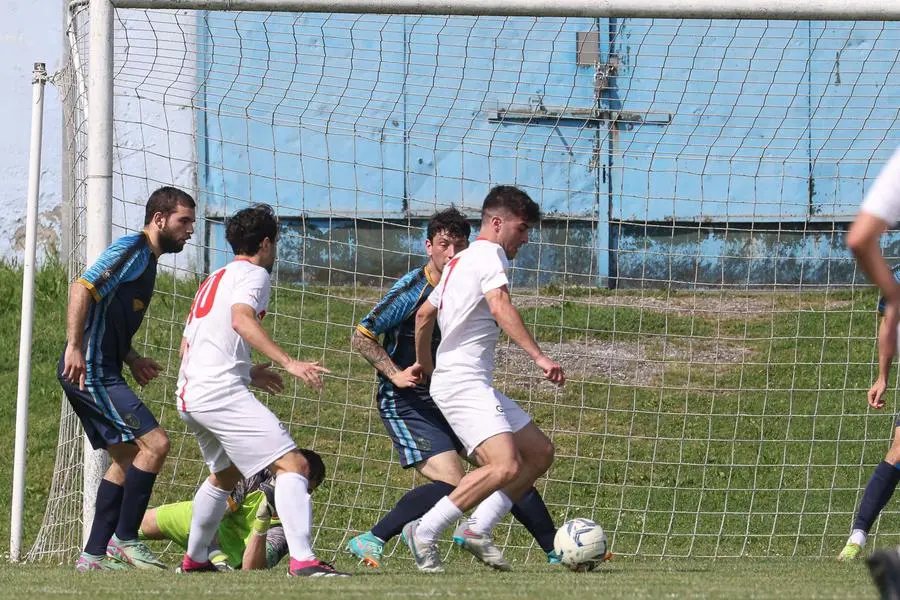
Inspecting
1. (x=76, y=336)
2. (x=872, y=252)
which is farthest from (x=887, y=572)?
(x=76, y=336)

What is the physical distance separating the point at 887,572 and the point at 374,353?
160 inches

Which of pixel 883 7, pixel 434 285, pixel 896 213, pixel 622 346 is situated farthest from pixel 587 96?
pixel 896 213

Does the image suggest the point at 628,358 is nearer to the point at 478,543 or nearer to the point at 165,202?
the point at 478,543

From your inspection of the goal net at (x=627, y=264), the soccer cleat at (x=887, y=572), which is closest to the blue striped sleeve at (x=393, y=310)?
the goal net at (x=627, y=264)

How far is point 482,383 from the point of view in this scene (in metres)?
6.33

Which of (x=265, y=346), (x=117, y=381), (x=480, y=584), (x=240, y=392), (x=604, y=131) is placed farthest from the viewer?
(x=604, y=131)

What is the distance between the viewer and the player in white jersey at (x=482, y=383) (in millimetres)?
6168

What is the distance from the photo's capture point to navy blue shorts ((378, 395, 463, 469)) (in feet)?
23.2

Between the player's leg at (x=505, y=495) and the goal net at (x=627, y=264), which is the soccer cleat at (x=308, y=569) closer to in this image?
the player's leg at (x=505, y=495)

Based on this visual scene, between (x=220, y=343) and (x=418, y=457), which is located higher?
(x=220, y=343)

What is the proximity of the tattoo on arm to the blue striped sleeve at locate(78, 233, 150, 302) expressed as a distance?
1192 mm

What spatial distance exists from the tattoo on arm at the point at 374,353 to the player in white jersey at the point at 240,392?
3.07 feet

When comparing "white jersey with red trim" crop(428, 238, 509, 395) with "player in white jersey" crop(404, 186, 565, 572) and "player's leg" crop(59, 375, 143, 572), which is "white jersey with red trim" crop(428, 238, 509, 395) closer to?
"player in white jersey" crop(404, 186, 565, 572)

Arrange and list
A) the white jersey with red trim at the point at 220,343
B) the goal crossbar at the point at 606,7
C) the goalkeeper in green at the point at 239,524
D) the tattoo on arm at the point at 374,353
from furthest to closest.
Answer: the goal crossbar at the point at 606,7, the goalkeeper in green at the point at 239,524, the tattoo on arm at the point at 374,353, the white jersey with red trim at the point at 220,343
